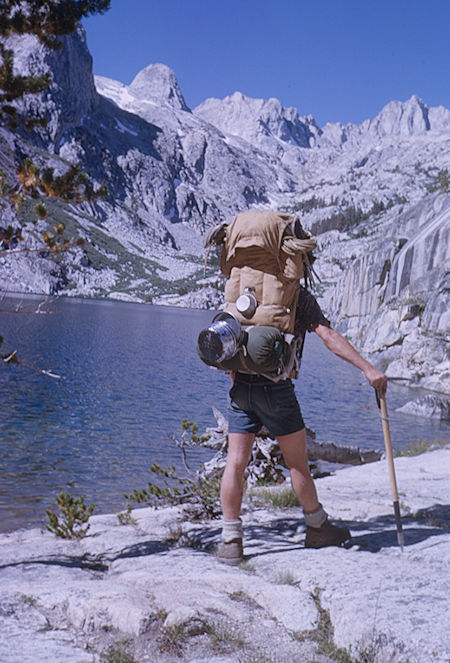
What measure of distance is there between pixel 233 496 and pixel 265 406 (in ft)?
2.75

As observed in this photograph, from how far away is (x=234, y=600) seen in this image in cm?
374

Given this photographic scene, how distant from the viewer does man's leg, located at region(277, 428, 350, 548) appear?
4.72m

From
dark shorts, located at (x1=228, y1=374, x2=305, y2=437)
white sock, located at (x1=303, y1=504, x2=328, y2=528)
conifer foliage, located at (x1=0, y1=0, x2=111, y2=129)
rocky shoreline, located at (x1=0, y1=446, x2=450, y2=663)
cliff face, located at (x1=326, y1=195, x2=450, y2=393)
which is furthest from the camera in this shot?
cliff face, located at (x1=326, y1=195, x2=450, y2=393)

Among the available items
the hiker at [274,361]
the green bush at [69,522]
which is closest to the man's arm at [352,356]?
the hiker at [274,361]

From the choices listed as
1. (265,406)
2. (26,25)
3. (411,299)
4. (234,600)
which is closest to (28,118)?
(26,25)

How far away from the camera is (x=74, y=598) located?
3.83 m

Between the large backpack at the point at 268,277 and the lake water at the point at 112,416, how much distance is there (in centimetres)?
196

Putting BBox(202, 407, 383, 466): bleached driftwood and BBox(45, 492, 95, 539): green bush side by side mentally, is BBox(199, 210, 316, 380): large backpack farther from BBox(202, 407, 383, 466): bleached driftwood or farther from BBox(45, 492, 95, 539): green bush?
BBox(202, 407, 383, 466): bleached driftwood

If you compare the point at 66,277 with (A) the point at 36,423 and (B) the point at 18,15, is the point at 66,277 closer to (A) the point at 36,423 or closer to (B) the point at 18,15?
(A) the point at 36,423

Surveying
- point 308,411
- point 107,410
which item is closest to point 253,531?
point 107,410

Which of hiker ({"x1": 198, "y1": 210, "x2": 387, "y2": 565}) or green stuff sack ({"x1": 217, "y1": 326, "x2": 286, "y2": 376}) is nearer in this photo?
green stuff sack ({"x1": 217, "y1": 326, "x2": 286, "y2": 376})

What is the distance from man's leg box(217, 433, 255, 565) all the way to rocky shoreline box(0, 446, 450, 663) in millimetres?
148

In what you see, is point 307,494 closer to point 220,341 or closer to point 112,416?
point 220,341

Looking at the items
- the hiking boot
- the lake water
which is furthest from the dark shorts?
the lake water
